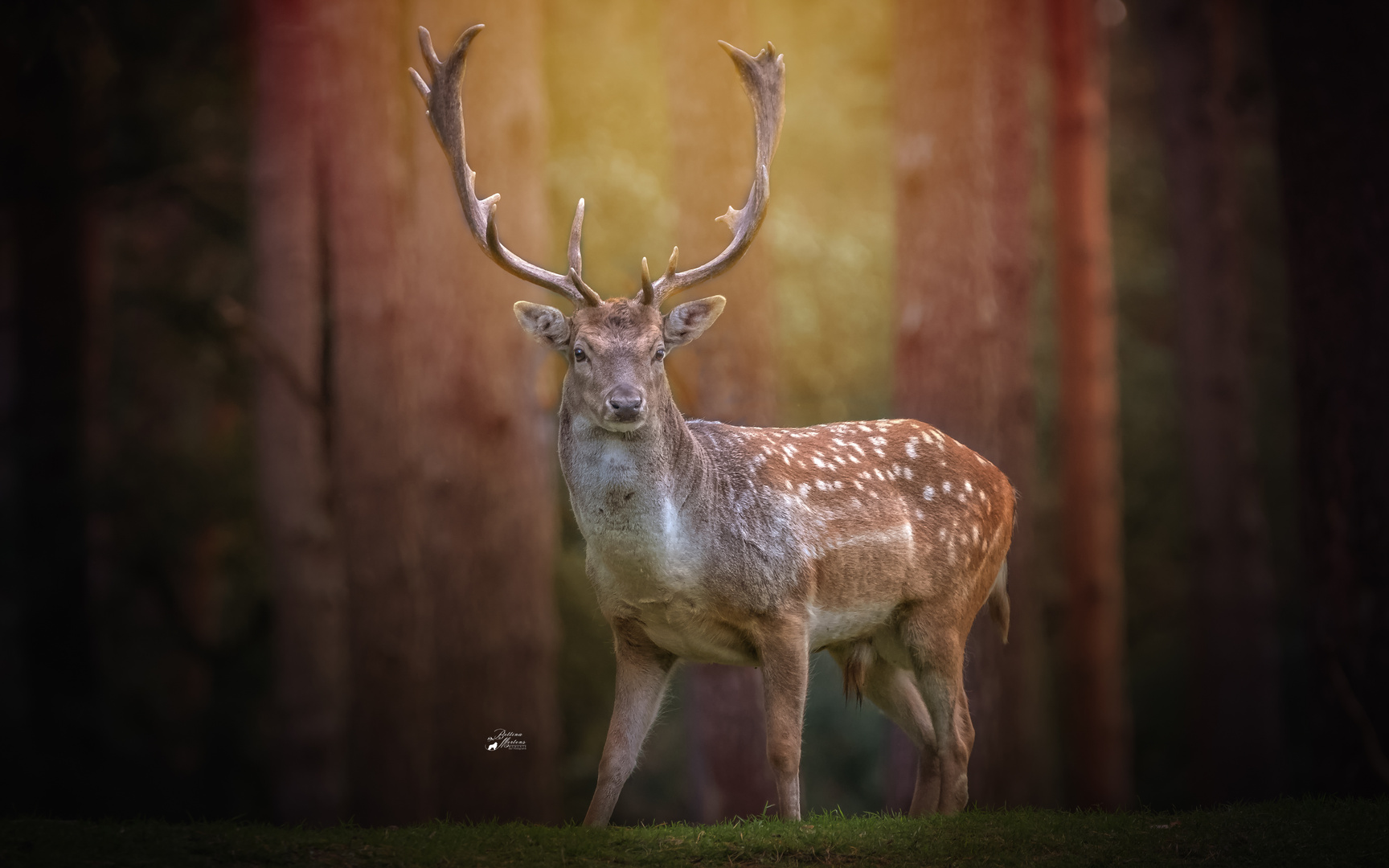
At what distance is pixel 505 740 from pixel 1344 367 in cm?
678

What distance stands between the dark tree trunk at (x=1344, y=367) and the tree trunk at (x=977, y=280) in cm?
216

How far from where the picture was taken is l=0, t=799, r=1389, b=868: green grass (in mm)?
5574

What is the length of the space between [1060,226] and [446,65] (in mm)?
7046

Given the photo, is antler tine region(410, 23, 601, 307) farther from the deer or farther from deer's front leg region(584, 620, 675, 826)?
deer's front leg region(584, 620, 675, 826)

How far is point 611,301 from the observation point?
20.9 feet

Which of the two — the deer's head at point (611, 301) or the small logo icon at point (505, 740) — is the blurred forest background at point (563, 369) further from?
the deer's head at point (611, 301)

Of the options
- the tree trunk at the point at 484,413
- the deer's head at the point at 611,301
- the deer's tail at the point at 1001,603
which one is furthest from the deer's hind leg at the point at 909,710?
the tree trunk at the point at 484,413

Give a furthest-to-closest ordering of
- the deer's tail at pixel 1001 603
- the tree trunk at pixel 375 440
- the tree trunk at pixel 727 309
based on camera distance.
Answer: the tree trunk at pixel 375 440, the tree trunk at pixel 727 309, the deer's tail at pixel 1001 603

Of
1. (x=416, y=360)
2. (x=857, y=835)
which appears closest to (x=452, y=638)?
(x=416, y=360)

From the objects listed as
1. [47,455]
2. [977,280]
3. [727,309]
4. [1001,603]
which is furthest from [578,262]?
[47,455]

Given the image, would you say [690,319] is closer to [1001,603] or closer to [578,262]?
[578,262]

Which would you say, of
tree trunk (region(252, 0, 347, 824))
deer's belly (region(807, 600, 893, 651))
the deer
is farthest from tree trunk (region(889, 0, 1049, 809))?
tree trunk (region(252, 0, 347, 824))

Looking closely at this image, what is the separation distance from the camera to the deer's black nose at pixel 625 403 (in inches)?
233

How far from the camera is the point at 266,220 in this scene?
37.0 ft
